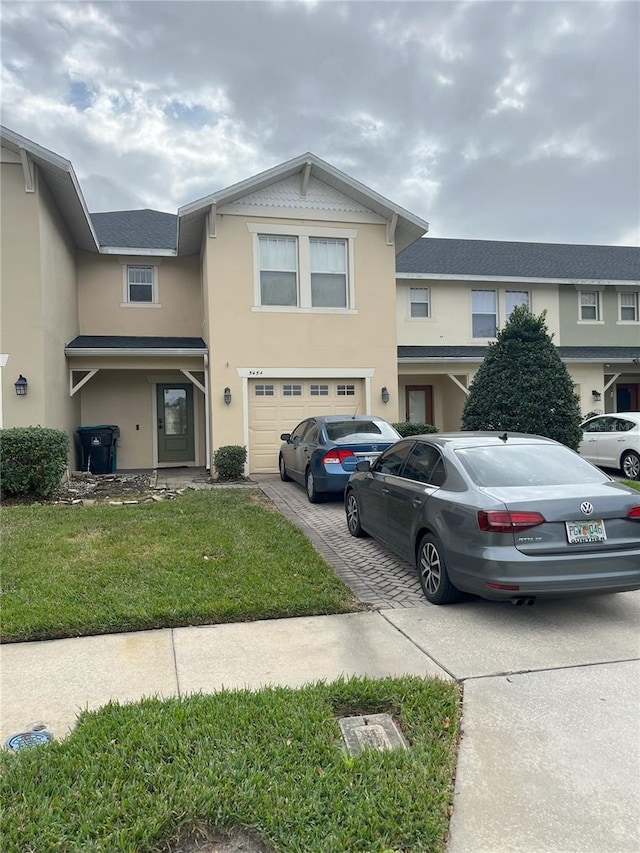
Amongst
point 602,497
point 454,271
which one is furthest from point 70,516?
point 454,271

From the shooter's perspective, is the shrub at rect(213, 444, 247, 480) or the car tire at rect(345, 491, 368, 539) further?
the shrub at rect(213, 444, 247, 480)

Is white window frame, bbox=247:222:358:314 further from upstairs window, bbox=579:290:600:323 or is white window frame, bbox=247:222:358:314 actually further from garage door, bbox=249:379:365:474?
upstairs window, bbox=579:290:600:323

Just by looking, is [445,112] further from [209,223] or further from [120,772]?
[120,772]

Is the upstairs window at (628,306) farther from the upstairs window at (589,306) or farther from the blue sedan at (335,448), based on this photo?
the blue sedan at (335,448)

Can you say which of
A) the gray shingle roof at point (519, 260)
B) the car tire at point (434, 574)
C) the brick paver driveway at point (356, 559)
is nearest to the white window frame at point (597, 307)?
the gray shingle roof at point (519, 260)

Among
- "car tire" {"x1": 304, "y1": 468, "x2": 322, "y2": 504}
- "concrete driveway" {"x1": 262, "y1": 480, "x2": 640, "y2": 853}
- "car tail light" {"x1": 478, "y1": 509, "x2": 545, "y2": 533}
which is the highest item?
"car tail light" {"x1": 478, "y1": 509, "x2": 545, "y2": 533}

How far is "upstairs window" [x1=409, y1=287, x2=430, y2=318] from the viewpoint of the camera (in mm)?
16906

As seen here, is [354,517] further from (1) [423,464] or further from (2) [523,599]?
(2) [523,599]

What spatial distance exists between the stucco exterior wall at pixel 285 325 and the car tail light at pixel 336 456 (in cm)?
429

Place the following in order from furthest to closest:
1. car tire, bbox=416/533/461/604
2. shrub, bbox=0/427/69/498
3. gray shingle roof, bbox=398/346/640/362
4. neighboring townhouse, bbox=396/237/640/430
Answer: neighboring townhouse, bbox=396/237/640/430 < gray shingle roof, bbox=398/346/640/362 < shrub, bbox=0/427/69/498 < car tire, bbox=416/533/461/604

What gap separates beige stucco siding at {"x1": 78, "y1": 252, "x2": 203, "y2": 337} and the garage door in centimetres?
333

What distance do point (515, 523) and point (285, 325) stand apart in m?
9.80

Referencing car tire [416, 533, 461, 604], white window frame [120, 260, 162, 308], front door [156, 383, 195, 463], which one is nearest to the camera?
car tire [416, 533, 461, 604]

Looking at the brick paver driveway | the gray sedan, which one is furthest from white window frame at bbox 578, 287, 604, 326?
the gray sedan
